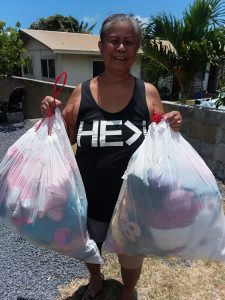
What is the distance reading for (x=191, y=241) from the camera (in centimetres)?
135

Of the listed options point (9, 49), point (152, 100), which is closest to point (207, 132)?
point (152, 100)

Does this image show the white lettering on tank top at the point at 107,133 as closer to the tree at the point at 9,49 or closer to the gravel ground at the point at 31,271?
the gravel ground at the point at 31,271

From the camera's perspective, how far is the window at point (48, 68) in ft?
44.8

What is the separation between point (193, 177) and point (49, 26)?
31.5m

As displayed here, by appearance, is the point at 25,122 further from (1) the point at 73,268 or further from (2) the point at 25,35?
(2) the point at 25,35

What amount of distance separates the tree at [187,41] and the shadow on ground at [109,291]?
11.5 ft

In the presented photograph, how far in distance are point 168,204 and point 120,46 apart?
2.62ft

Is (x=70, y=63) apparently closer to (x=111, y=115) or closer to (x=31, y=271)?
(x=31, y=271)

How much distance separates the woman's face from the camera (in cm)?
144

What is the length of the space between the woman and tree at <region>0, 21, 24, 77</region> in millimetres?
6359

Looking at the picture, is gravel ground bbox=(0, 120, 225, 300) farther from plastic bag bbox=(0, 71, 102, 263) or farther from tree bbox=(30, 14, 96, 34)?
tree bbox=(30, 14, 96, 34)

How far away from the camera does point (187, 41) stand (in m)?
4.53

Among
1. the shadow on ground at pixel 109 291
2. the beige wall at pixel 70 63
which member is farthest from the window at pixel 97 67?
the shadow on ground at pixel 109 291

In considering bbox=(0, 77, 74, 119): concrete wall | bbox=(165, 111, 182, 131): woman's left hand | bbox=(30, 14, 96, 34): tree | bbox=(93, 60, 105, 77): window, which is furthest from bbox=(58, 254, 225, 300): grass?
bbox=(30, 14, 96, 34): tree
